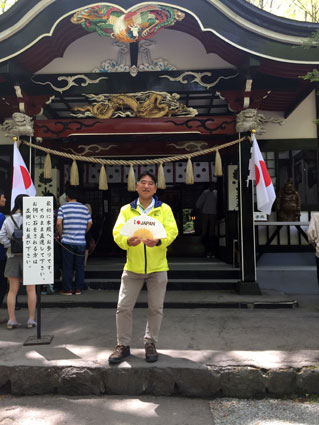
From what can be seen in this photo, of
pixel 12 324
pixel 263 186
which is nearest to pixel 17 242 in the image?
pixel 12 324

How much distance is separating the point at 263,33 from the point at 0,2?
1436cm

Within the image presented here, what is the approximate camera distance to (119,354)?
373 cm

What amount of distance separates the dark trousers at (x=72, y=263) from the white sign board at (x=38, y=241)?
2.09 meters

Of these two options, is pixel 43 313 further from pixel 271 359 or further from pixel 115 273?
pixel 271 359

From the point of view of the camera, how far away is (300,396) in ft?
11.5

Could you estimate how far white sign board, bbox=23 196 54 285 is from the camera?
4.58m

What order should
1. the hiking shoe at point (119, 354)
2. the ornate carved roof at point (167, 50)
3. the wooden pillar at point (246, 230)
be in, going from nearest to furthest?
1. the hiking shoe at point (119, 354)
2. the ornate carved roof at point (167, 50)
3. the wooden pillar at point (246, 230)

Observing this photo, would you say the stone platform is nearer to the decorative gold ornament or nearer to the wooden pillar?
the wooden pillar

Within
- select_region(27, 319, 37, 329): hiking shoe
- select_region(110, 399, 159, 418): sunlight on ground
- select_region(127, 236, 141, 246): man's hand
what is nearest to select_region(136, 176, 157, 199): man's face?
select_region(127, 236, 141, 246): man's hand

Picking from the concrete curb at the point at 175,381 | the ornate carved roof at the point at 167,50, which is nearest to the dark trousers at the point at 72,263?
the ornate carved roof at the point at 167,50

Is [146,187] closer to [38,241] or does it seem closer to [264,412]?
[38,241]

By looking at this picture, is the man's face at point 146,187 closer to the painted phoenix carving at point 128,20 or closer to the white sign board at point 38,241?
the white sign board at point 38,241

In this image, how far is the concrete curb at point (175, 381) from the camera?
11.5 feet

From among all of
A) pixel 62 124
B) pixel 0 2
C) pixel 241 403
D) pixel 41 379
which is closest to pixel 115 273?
pixel 62 124
